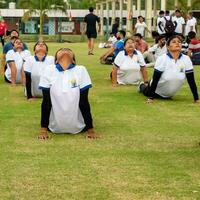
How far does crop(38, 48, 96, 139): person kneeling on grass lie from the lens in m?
6.33

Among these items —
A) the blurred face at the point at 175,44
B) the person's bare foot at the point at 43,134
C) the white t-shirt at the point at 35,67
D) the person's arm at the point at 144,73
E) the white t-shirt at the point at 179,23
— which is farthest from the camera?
the white t-shirt at the point at 179,23

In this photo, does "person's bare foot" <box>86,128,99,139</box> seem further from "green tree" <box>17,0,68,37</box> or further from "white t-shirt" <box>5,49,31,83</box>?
"green tree" <box>17,0,68,37</box>

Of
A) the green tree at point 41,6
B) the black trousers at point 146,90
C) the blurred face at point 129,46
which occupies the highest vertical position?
the green tree at point 41,6

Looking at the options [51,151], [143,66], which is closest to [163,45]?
[143,66]

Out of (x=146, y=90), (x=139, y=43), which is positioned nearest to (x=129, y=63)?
(x=146, y=90)

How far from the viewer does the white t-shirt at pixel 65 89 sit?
249 inches

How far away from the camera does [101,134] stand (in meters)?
6.59

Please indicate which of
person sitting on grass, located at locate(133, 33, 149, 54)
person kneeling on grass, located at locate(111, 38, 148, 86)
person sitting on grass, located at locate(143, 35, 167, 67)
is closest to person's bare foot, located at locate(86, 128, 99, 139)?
person kneeling on grass, located at locate(111, 38, 148, 86)

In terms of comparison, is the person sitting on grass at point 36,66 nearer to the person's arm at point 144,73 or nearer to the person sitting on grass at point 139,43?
the person's arm at point 144,73

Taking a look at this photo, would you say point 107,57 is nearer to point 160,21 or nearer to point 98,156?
point 160,21

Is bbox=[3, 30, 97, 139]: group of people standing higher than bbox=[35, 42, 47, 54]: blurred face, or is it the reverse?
bbox=[35, 42, 47, 54]: blurred face

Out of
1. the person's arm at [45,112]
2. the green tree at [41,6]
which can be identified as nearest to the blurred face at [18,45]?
the person's arm at [45,112]

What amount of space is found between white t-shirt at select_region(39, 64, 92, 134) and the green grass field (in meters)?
0.22

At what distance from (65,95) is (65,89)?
69mm
